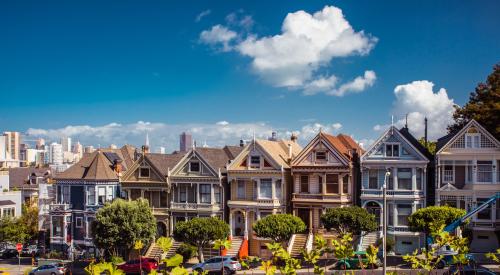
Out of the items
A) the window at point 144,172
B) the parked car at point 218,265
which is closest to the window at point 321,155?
the parked car at point 218,265

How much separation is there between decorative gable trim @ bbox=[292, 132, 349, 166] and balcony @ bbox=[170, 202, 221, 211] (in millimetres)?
8849

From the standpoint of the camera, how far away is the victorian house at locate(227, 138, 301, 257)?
52438 mm

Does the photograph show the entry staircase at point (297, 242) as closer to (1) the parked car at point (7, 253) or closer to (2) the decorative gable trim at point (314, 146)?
(2) the decorative gable trim at point (314, 146)

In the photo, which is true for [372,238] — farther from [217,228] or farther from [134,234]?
[134,234]

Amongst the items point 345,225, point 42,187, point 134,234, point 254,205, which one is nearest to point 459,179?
point 345,225

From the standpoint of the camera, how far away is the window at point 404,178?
4888 cm

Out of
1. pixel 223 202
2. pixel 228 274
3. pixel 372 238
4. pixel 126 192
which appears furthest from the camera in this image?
pixel 126 192

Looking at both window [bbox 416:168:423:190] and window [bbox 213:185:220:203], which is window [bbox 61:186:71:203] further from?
window [bbox 416:168:423:190]

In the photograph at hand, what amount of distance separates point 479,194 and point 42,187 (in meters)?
48.1

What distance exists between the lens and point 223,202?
54.7m

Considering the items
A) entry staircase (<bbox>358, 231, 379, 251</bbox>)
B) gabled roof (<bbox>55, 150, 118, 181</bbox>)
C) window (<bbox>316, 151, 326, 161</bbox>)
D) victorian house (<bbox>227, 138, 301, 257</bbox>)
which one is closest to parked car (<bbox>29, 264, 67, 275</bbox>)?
gabled roof (<bbox>55, 150, 118, 181</bbox>)

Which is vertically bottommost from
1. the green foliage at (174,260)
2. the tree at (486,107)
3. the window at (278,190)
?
the window at (278,190)

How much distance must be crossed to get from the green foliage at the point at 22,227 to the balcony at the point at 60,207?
4.76 meters

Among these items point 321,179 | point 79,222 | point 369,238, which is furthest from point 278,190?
point 79,222
